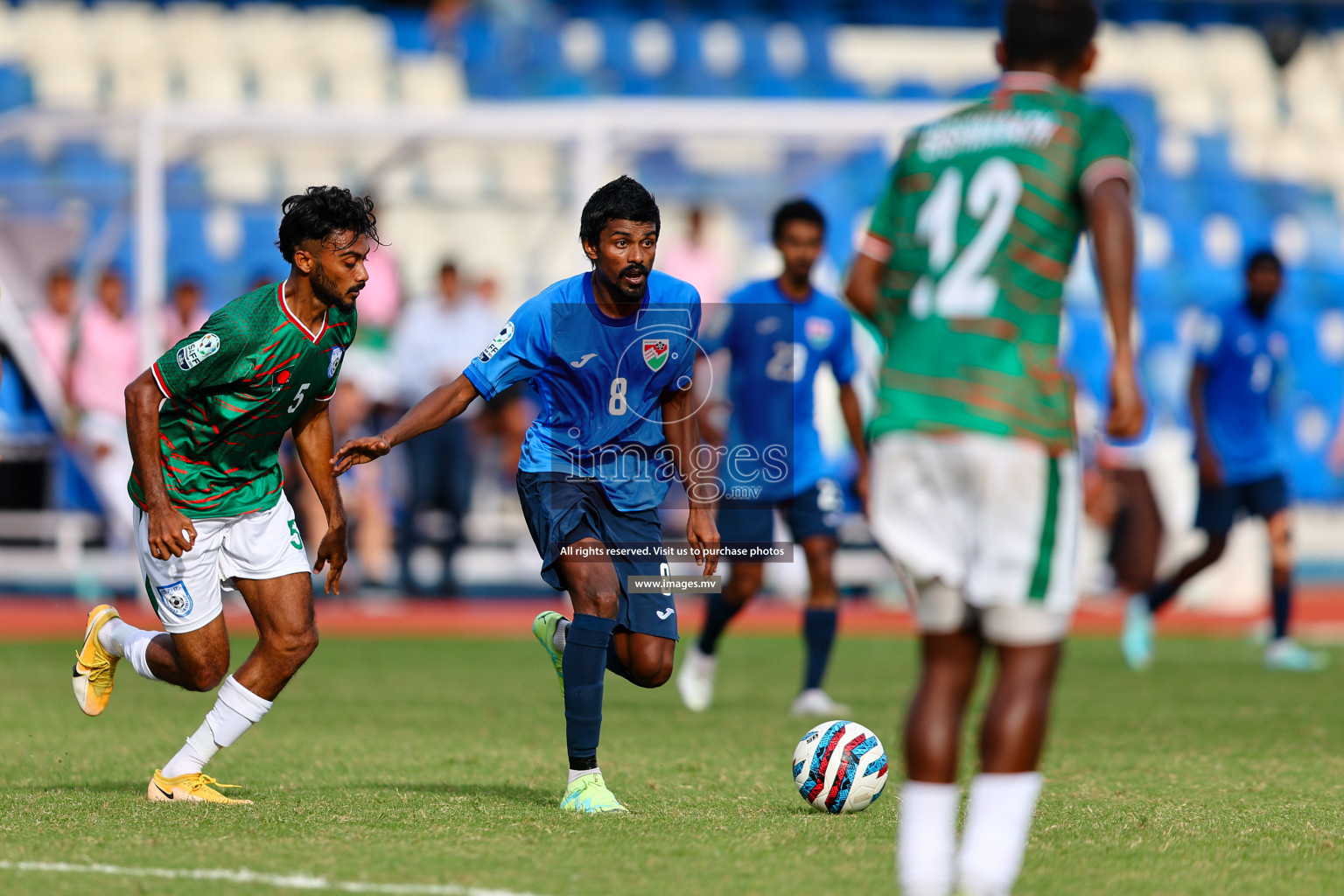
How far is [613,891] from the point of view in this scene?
180 inches

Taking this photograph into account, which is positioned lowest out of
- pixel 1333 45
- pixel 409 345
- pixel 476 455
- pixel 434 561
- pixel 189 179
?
pixel 434 561

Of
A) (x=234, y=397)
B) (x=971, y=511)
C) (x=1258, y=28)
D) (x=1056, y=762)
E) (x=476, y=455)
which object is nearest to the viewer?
(x=971, y=511)

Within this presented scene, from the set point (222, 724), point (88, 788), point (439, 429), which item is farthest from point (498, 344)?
point (439, 429)

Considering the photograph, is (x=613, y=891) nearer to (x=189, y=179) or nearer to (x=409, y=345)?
(x=409, y=345)

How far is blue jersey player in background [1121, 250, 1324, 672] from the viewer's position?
38.8 ft

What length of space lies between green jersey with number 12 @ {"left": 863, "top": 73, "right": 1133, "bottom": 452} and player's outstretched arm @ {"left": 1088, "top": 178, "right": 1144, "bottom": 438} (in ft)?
0.16

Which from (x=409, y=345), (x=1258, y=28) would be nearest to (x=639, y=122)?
(x=409, y=345)

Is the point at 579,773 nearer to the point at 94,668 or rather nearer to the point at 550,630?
the point at 550,630

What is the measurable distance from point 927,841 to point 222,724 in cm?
306

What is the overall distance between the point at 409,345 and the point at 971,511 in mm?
13194

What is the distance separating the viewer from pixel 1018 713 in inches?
157

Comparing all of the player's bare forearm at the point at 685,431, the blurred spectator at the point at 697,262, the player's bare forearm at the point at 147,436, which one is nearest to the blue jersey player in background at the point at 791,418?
the player's bare forearm at the point at 685,431

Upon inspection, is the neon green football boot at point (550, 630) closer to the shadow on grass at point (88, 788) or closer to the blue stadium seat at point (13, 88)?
the shadow on grass at point (88, 788)

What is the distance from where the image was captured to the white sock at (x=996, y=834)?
3908 mm
